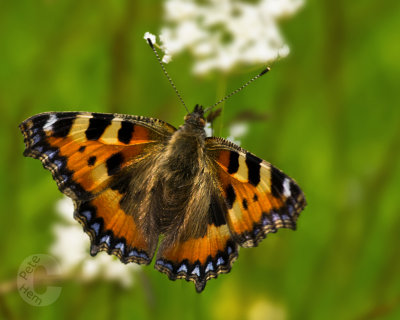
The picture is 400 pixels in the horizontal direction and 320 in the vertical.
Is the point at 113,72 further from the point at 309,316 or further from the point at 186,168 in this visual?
the point at 309,316

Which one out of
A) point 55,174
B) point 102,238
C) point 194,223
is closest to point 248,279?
point 194,223

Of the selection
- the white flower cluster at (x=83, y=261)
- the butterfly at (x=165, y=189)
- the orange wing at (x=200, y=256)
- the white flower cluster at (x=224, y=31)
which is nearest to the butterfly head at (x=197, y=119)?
the butterfly at (x=165, y=189)

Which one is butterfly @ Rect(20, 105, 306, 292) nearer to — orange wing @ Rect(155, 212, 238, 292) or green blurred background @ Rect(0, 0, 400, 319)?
orange wing @ Rect(155, 212, 238, 292)

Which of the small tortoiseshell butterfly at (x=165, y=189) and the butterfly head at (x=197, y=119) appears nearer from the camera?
the small tortoiseshell butterfly at (x=165, y=189)

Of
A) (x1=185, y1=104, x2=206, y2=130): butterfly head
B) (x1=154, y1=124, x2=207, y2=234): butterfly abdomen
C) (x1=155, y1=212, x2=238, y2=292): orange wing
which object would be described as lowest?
(x1=155, y1=212, x2=238, y2=292): orange wing

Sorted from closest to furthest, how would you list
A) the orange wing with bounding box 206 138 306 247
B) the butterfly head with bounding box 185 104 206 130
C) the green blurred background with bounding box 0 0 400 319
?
the orange wing with bounding box 206 138 306 247 < the butterfly head with bounding box 185 104 206 130 < the green blurred background with bounding box 0 0 400 319

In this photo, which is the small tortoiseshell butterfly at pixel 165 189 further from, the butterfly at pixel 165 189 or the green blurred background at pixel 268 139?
the green blurred background at pixel 268 139

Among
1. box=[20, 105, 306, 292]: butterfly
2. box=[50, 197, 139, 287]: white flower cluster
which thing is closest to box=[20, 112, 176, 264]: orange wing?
box=[20, 105, 306, 292]: butterfly
